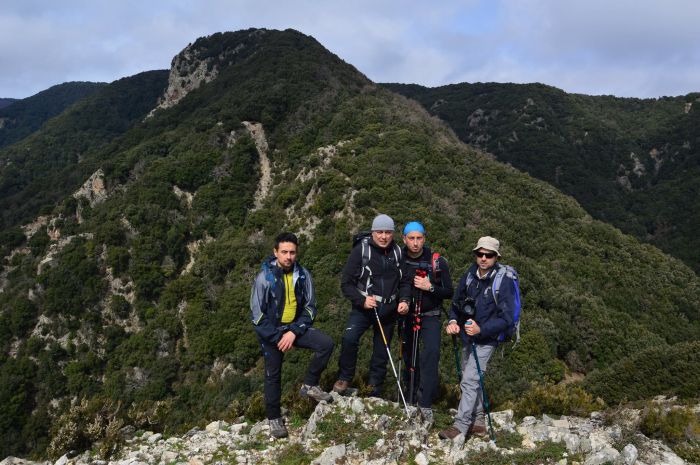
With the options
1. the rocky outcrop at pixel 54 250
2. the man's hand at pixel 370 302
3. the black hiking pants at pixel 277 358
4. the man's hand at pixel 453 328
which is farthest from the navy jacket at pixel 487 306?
the rocky outcrop at pixel 54 250

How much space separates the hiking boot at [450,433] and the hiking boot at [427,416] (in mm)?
247

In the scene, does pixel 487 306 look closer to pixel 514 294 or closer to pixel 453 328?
pixel 514 294

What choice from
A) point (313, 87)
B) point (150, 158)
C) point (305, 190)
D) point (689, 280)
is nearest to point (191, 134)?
point (150, 158)

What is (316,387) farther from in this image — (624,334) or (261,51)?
(261,51)

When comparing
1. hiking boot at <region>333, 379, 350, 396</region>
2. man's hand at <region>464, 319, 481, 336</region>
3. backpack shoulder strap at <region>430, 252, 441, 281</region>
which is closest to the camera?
man's hand at <region>464, 319, 481, 336</region>

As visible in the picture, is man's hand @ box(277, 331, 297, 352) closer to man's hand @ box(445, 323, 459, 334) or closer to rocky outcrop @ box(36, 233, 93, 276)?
man's hand @ box(445, 323, 459, 334)

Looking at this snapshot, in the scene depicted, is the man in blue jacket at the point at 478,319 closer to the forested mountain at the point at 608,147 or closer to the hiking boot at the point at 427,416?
the hiking boot at the point at 427,416

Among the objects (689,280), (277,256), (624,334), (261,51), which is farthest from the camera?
(261,51)

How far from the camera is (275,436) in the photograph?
5699 millimetres

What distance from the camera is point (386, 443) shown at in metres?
5.16

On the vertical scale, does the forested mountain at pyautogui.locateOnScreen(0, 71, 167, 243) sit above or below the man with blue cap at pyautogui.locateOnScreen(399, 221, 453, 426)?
above

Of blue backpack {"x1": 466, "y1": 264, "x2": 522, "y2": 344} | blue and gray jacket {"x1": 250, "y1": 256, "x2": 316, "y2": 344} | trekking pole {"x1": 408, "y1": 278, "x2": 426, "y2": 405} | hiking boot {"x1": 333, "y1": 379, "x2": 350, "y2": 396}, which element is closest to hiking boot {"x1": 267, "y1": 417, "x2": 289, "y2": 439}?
hiking boot {"x1": 333, "y1": 379, "x2": 350, "y2": 396}

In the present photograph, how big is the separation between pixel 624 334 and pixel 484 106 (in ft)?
291

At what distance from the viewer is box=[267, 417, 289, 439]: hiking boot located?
5.66 m
